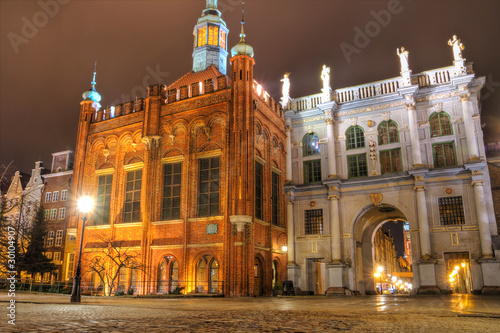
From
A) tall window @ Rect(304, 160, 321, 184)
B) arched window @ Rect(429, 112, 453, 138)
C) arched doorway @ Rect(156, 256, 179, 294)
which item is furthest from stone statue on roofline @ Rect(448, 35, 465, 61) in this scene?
arched doorway @ Rect(156, 256, 179, 294)

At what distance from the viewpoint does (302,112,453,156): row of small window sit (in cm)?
2855

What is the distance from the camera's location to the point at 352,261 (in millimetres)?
28750

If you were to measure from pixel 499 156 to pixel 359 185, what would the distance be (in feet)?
33.0

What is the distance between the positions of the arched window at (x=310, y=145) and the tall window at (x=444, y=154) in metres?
8.42

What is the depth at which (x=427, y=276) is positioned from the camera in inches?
1017

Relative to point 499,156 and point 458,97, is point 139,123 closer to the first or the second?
point 458,97

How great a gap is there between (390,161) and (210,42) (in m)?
19.9

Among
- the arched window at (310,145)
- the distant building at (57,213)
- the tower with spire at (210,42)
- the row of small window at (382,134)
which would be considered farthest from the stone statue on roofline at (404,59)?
the distant building at (57,213)

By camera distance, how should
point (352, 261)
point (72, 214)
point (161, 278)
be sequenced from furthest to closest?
point (72, 214), point (352, 261), point (161, 278)

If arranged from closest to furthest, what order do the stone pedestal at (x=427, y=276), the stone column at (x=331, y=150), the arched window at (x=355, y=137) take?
the stone pedestal at (x=427, y=276), the stone column at (x=331, y=150), the arched window at (x=355, y=137)

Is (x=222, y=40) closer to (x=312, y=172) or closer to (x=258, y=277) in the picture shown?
(x=312, y=172)

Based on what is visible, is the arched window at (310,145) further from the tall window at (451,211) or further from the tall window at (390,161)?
the tall window at (451,211)

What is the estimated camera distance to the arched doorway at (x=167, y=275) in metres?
25.9

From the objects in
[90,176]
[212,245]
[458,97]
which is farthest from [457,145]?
[90,176]
